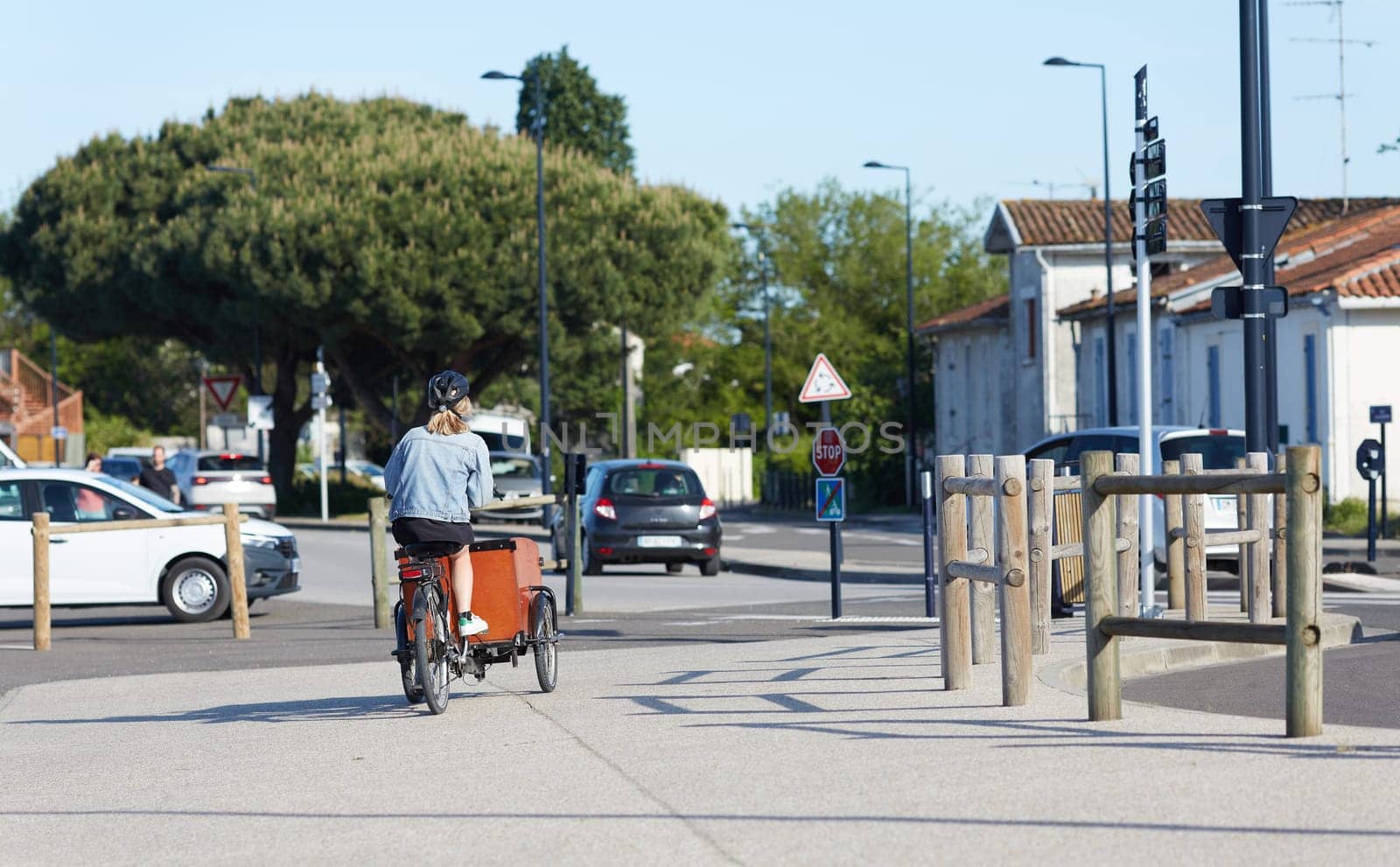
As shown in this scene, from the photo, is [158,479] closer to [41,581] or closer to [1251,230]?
[41,581]

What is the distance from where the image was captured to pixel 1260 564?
12.9 meters

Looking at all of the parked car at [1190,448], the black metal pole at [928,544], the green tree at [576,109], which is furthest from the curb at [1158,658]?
the green tree at [576,109]

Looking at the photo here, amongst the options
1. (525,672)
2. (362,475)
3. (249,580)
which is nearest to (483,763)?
(525,672)

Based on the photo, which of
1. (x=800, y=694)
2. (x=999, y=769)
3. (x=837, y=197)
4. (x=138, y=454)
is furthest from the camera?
(x=837, y=197)

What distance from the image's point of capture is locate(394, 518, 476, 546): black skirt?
400 inches

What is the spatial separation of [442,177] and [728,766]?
142 ft

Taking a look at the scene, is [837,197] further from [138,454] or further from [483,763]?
[483,763]

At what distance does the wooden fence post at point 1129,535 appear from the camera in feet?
38.2

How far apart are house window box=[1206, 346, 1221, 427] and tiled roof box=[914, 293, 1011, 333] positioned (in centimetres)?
1479

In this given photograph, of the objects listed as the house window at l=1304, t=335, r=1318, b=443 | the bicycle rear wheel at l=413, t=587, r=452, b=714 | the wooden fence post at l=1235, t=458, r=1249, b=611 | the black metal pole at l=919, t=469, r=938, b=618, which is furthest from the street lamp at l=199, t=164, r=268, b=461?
the bicycle rear wheel at l=413, t=587, r=452, b=714

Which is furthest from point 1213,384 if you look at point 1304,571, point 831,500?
point 1304,571

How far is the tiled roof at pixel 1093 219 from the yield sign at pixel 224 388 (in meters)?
20.3

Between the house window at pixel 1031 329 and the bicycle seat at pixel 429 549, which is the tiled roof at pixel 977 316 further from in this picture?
the bicycle seat at pixel 429 549

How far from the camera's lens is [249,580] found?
19266mm
